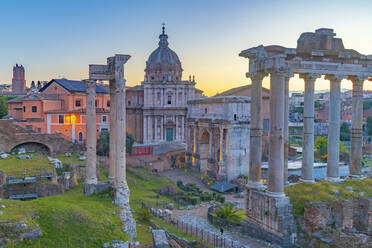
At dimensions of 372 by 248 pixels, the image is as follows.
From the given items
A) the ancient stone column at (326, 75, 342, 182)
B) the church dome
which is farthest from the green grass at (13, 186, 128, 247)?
the church dome

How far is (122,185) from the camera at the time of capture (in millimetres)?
17531

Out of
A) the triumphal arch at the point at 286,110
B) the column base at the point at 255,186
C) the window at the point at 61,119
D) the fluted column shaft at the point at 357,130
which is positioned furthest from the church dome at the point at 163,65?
the column base at the point at 255,186

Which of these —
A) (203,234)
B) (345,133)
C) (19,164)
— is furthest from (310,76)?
(345,133)

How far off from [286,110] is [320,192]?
15.8 ft

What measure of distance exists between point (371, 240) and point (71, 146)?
1334 inches

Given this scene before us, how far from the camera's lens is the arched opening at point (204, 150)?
152 feet

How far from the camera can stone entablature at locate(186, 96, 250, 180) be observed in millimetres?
40500

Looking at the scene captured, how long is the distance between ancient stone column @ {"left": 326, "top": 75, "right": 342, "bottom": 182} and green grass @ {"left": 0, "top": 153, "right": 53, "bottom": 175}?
2110cm

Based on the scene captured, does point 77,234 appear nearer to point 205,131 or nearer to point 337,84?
point 337,84

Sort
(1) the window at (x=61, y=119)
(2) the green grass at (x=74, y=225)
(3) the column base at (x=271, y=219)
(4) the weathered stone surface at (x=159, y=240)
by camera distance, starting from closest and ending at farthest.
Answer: (2) the green grass at (x=74, y=225) < (4) the weathered stone surface at (x=159, y=240) < (3) the column base at (x=271, y=219) < (1) the window at (x=61, y=119)

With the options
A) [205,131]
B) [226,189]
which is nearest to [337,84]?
[226,189]

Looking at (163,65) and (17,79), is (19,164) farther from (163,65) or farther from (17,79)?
(17,79)

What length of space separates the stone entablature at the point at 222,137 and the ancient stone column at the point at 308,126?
71.8 feet

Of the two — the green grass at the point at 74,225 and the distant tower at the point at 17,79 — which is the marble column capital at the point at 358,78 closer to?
the green grass at the point at 74,225
